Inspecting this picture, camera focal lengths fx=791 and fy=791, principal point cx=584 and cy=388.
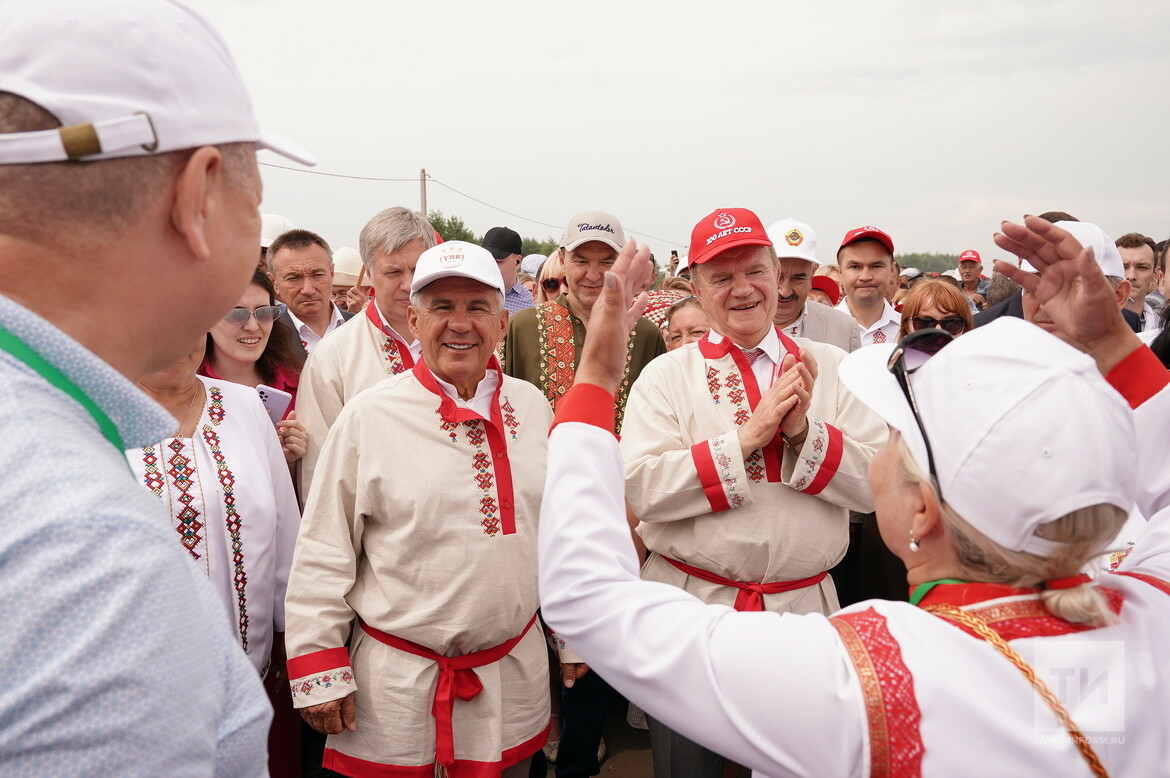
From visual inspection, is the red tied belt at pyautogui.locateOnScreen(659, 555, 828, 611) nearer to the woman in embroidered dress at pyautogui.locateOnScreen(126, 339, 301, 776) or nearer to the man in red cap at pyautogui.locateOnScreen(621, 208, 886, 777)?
the man in red cap at pyautogui.locateOnScreen(621, 208, 886, 777)

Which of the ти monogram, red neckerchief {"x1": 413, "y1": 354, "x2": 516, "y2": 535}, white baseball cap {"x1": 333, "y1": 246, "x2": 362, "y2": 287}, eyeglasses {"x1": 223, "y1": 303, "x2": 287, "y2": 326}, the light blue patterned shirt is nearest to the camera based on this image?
the light blue patterned shirt

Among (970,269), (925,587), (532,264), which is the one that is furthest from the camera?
(970,269)

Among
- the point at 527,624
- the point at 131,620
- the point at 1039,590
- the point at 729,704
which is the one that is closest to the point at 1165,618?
the point at 1039,590

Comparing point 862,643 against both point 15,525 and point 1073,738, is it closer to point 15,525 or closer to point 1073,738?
point 1073,738

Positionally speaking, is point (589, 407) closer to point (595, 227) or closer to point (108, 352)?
point (108, 352)

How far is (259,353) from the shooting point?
334cm

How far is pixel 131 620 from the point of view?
73 centimetres

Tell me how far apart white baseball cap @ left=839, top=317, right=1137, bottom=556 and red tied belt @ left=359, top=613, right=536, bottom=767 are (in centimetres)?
173

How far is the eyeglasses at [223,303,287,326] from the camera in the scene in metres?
3.20

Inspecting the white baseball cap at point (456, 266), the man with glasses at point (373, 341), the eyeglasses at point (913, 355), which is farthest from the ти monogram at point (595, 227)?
the eyeglasses at point (913, 355)

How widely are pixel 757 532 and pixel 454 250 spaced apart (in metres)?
1.46

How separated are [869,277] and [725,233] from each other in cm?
273

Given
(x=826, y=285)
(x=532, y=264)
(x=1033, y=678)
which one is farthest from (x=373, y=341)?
(x=532, y=264)

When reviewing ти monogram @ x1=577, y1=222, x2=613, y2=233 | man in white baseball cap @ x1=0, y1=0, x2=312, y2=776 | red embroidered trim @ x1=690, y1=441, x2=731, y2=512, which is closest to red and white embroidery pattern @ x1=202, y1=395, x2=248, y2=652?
red embroidered trim @ x1=690, y1=441, x2=731, y2=512
